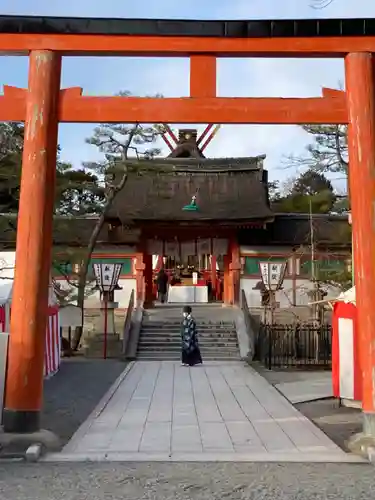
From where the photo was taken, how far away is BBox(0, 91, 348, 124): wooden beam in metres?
6.28

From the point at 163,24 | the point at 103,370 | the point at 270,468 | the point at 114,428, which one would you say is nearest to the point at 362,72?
the point at 163,24

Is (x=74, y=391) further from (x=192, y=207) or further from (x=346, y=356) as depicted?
(x=192, y=207)

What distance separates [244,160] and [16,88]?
2251cm

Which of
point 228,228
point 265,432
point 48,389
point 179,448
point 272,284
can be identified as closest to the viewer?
point 179,448

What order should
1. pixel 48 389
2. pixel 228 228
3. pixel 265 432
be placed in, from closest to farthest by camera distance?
pixel 265 432, pixel 48 389, pixel 228 228

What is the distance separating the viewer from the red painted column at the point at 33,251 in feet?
19.5

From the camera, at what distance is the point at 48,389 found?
10734 millimetres

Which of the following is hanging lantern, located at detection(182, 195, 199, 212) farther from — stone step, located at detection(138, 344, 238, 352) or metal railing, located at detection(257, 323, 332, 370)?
metal railing, located at detection(257, 323, 332, 370)

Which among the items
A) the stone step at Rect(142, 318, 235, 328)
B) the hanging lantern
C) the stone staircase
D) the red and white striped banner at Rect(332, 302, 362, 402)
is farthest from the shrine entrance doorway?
the red and white striped banner at Rect(332, 302, 362, 402)

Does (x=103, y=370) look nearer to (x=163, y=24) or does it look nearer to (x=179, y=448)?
(x=179, y=448)

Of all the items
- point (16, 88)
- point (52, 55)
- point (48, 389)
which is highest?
point (52, 55)

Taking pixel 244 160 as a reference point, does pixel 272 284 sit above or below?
below

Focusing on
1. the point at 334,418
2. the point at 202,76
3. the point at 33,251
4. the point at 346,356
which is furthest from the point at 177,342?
the point at 202,76

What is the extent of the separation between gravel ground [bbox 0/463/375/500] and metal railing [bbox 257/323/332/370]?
995 centimetres
